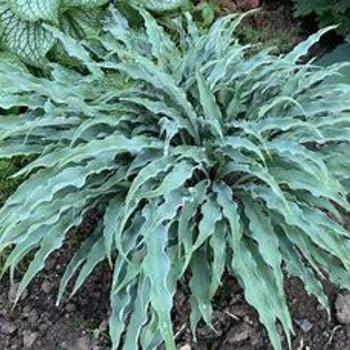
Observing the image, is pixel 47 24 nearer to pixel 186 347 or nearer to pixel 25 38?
pixel 25 38

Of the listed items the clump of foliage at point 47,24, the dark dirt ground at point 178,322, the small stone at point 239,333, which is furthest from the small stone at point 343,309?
the clump of foliage at point 47,24

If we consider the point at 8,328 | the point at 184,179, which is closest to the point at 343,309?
the point at 184,179

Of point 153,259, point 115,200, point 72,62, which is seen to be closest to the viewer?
point 153,259

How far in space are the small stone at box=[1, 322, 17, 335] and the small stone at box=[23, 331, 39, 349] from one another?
0.04m

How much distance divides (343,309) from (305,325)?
4.8 inches

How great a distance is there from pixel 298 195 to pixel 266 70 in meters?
0.39

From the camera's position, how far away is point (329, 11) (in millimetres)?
3512

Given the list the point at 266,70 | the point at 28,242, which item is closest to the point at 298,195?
the point at 266,70

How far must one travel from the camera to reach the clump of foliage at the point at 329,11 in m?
3.45

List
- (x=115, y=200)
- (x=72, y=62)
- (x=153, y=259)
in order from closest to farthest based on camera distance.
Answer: (x=153, y=259) → (x=115, y=200) → (x=72, y=62)

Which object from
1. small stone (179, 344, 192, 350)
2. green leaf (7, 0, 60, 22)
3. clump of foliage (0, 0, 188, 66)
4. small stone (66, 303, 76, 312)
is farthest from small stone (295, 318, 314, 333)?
green leaf (7, 0, 60, 22)

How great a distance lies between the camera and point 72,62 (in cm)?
313

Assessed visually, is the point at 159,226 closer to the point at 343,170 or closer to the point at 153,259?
the point at 153,259

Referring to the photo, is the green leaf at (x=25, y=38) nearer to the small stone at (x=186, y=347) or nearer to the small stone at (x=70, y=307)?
the small stone at (x=70, y=307)
